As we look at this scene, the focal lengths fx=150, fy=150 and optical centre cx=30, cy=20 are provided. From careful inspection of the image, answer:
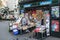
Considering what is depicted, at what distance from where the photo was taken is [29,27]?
39.9 ft

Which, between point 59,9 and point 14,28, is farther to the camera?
point 14,28

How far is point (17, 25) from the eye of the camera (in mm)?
12000

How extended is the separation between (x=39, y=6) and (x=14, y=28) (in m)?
3.46

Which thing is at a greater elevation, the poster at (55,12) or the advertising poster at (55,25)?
the poster at (55,12)

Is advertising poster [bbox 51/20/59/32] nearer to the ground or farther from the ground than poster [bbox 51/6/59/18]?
nearer to the ground

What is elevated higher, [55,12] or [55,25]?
[55,12]

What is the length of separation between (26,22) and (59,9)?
11.1ft

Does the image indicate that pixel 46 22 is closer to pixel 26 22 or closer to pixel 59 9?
pixel 59 9

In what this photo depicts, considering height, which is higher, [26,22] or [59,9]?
[59,9]

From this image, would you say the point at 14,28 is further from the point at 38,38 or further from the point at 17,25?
the point at 38,38

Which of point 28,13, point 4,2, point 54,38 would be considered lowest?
point 54,38

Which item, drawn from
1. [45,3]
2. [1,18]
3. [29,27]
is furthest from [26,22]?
[1,18]

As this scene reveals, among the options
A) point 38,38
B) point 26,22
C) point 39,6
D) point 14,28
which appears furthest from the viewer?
point 39,6

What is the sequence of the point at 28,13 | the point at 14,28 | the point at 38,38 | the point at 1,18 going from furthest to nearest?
1. the point at 1,18
2. the point at 28,13
3. the point at 14,28
4. the point at 38,38
